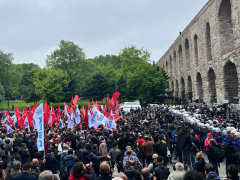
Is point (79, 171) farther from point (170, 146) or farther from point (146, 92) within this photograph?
point (146, 92)

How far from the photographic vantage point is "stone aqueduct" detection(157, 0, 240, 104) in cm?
2003

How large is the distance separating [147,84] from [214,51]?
15025 millimetres

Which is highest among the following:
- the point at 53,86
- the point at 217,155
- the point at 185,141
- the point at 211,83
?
the point at 53,86

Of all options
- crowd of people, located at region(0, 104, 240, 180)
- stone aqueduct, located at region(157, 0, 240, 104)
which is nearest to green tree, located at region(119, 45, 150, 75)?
stone aqueduct, located at region(157, 0, 240, 104)

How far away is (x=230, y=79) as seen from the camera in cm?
2173

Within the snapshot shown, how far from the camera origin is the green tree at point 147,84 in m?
36.9

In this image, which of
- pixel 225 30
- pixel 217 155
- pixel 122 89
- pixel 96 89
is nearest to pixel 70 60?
pixel 96 89

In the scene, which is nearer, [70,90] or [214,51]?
[214,51]

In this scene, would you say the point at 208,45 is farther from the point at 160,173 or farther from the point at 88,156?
the point at 160,173

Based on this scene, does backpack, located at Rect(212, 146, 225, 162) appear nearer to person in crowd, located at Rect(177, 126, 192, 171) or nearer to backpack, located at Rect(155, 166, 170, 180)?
person in crowd, located at Rect(177, 126, 192, 171)

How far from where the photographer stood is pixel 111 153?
23.9ft

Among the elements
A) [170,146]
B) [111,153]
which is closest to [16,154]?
[111,153]

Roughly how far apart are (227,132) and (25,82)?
204 ft

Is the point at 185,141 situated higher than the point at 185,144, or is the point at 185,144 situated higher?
the point at 185,141
